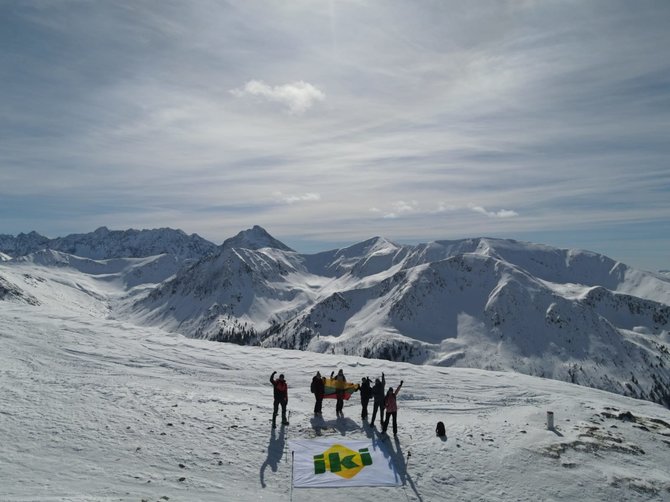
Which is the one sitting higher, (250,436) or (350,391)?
(350,391)

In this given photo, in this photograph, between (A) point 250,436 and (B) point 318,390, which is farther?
(B) point 318,390

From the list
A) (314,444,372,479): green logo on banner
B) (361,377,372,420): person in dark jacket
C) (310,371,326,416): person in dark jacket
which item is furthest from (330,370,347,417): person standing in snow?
(314,444,372,479): green logo on banner

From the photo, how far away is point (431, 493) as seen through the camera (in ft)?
59.0

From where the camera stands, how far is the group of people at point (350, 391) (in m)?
22.4

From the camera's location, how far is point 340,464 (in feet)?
62.5

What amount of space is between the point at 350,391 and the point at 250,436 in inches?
Result: 301

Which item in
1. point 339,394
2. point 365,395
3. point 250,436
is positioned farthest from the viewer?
point 339,394

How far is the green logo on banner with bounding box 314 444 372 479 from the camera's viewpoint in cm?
1856

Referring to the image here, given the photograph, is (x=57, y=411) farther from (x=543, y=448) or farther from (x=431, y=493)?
(x=543, y=448)

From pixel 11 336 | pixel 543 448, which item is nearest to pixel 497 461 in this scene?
pixel 543 448

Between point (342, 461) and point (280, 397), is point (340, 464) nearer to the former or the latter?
point (342, 461)

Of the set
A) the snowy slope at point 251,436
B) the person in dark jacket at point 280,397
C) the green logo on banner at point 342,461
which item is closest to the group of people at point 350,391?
the person in dark jacket at point 280,397

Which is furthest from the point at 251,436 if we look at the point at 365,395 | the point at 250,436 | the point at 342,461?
the point at 365,395

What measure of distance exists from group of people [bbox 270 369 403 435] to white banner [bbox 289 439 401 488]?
186 centimetres
